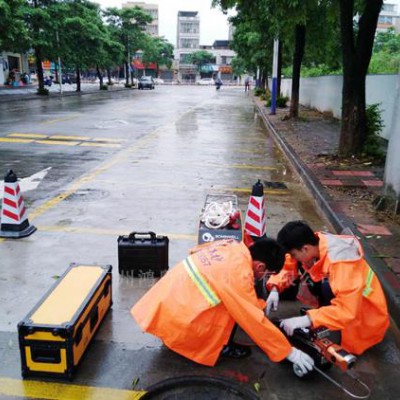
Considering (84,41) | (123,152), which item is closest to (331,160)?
(123,152)

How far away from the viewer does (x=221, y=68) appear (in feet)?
374

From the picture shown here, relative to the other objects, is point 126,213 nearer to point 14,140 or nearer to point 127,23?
point 14,140

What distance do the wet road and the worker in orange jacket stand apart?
0.30 metres

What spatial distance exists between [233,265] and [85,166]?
7.78m

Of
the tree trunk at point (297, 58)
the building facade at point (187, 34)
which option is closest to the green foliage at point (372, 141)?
the tree trunk at point (297, 58)

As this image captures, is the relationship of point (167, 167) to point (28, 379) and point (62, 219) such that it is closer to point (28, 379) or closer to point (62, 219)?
point (62, 219)

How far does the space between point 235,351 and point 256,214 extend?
94.5 inches

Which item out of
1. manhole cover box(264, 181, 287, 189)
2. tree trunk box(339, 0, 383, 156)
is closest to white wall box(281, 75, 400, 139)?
tree trunk box(339, 0, 383, 156)

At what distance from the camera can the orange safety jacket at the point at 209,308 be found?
3092 mm

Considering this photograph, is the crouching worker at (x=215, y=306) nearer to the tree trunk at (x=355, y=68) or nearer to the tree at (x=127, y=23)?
the tree trunk at (x=355, y=68)

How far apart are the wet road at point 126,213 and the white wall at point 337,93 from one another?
3541 mm

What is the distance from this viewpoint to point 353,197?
25.3 ft

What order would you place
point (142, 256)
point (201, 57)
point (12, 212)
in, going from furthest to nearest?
point (201, 57), point (12, 212), point (142, 256)

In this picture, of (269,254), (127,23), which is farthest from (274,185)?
(127,23)
